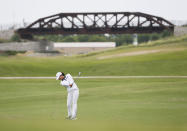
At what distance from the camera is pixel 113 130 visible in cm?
1105

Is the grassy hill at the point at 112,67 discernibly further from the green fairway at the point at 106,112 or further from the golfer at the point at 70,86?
the golfer at the point at 70,86

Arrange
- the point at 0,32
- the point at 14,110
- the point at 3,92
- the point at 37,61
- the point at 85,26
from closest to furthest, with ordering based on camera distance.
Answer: the point at 14,110 → the point at 3,92 → the point at 37,61 → the point at 85,26 → the point at 0,32

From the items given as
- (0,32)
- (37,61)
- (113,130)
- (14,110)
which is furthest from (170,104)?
(0,32)

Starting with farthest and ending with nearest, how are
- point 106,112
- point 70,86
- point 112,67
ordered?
point 112,67, point 106,112, point 70,86

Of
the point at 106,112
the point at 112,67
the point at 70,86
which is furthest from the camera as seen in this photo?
the point at 112,67

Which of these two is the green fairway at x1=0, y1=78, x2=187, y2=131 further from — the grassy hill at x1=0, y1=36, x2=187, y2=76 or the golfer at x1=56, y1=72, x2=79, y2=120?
the grassy hill at x1=0, y1=36, x2=187, y2=76

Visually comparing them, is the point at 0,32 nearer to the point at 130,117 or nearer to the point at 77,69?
the point at 77,69

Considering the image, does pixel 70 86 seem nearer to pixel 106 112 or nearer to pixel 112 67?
pixel 106 112

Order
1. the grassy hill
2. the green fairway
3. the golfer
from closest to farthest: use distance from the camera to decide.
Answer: the green fairway, the golfer, the grassy hill

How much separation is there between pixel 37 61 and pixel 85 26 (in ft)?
125

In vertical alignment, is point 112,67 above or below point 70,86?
below

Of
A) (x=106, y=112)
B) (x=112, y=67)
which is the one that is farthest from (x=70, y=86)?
(x=112, y=67)

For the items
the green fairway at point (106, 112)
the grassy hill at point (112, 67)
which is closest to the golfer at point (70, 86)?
the green fairway at point (106, 112)

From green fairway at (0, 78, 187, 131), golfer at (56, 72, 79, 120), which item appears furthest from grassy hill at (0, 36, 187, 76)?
golfer at (56, 72, 79, 120)
